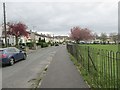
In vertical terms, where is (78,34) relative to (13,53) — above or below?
above

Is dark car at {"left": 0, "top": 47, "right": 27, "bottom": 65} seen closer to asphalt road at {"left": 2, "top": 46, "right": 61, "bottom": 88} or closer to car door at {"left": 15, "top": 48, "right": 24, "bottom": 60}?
car door at {"left": 15, "top": 48, "right": 24, "bottom": 60}

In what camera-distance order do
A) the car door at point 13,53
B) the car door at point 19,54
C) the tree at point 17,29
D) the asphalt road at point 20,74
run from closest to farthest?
the asphalt road at point 20,74
the car door at point 13,53
the car door at point 19,54
the tree at point 17,29

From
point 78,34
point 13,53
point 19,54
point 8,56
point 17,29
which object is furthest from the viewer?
point 78,34

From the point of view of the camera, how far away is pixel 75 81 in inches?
376

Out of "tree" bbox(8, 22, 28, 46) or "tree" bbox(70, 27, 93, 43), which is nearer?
"tree" bbox(8, 22, 28, 46)

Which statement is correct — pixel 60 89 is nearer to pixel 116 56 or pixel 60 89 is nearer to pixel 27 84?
pixel 27 84

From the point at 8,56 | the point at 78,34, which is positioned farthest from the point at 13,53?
the point at 78,34

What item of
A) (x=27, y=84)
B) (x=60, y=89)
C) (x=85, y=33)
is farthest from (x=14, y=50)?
(x=85, y=33)

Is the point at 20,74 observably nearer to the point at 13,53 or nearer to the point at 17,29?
the point at 13,53

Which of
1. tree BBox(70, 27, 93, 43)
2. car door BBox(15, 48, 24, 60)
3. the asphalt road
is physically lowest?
the asphalt road

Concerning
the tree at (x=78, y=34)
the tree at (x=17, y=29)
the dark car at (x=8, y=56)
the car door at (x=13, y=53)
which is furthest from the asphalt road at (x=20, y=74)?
the tree at (x=78, y=34)

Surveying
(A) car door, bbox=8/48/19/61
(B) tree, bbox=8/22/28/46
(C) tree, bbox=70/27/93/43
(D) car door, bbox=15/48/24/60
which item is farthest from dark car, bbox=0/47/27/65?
(C) tree, bbox=70/27/93/43

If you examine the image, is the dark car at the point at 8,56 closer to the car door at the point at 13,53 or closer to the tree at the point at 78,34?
the car door at the point at 13,53

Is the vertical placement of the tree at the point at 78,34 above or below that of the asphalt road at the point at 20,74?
above
